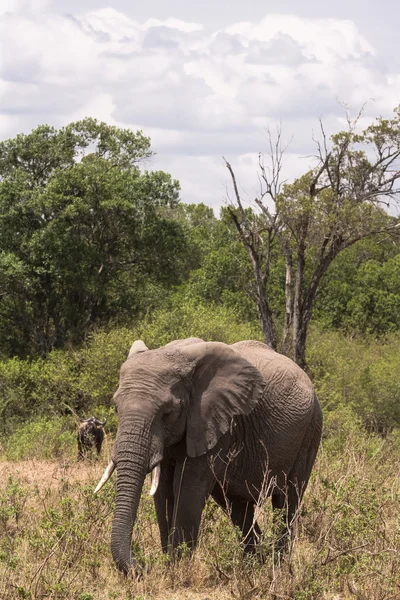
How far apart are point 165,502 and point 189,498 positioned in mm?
338

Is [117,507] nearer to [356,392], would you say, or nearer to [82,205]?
[356,392]

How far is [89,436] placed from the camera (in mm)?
15102

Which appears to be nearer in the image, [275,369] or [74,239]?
[275,369]

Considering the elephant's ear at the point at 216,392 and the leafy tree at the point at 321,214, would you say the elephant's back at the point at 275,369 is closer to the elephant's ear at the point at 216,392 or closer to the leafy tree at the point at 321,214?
the elephant's ear at the point at 216,392

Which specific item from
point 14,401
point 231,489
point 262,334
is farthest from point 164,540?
point 262,334

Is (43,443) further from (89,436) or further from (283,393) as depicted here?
(283,393)

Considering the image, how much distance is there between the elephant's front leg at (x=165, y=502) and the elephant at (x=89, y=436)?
6.94m

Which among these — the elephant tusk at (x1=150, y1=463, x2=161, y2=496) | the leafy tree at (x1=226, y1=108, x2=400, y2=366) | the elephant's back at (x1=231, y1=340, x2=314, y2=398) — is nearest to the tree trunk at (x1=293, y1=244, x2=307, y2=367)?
the leafy tree at (x1=226, y1=108, x2=400, y2=366)

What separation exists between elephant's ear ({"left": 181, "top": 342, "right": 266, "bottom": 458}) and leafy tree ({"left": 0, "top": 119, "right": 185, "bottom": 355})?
1658 cm

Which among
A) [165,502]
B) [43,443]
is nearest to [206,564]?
Answer: [165,502]

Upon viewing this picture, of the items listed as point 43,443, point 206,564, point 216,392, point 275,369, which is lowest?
point 43,443

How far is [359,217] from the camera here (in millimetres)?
21938

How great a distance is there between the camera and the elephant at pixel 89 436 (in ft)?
49.6

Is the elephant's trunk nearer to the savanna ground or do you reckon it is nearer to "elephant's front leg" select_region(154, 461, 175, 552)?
the savanna ground
